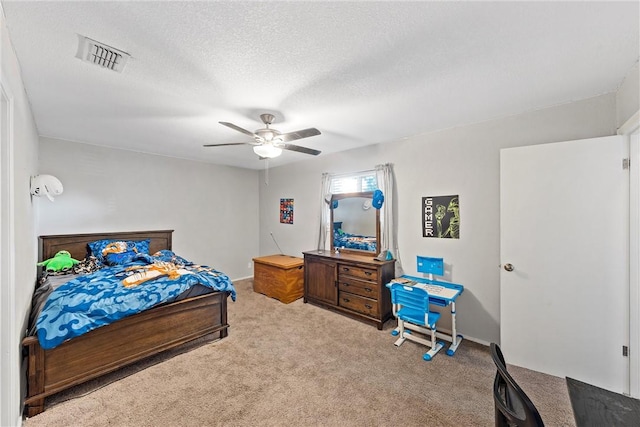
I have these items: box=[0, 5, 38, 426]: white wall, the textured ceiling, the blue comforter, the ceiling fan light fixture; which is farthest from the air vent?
the blue comforter

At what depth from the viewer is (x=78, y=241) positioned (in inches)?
145

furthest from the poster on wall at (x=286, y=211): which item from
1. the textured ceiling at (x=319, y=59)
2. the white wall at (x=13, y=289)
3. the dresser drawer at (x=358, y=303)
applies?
the white wall at (x=13, y=289)

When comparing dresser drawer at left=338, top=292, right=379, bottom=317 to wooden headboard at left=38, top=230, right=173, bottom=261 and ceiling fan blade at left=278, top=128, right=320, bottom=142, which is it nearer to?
ceiling fan blade at left=278, top=128, right=320, bottom=142

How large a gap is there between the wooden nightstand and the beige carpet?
120cm

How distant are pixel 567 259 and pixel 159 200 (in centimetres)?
552

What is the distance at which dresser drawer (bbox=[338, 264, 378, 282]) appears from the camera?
11.0 ft

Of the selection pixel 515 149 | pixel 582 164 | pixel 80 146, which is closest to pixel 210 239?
pixel 80 146

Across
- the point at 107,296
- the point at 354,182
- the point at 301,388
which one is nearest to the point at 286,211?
the point at 354,182

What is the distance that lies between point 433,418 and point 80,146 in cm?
530

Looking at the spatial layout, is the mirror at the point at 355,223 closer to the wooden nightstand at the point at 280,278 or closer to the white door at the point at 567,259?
the wooden nightstand at the point at 280,278

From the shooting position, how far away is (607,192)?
7.04ft

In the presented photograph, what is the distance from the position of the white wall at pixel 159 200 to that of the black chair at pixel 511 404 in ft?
16.3

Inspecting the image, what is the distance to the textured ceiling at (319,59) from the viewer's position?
52.6 inches

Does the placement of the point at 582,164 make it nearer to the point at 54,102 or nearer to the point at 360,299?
the point at 360,299
